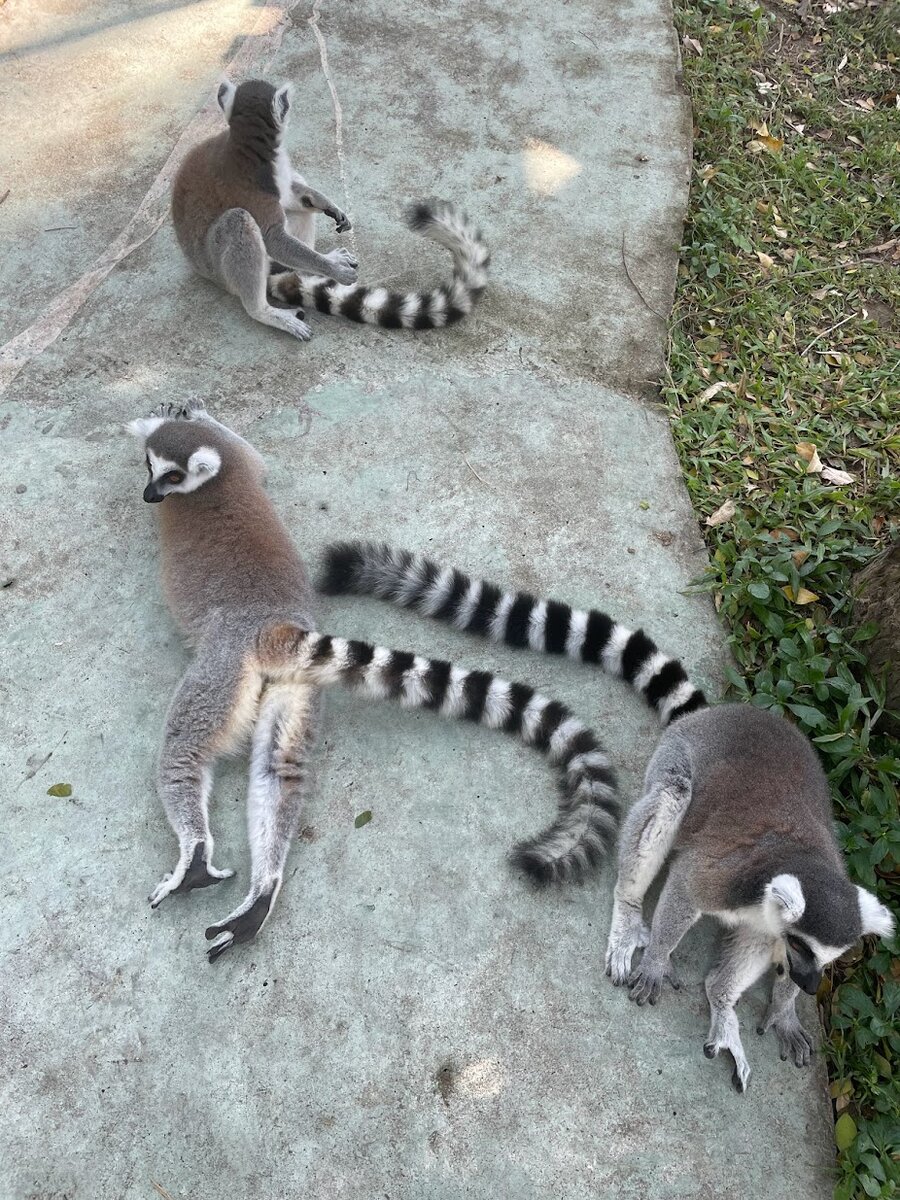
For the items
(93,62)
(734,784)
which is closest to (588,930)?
(734,784)

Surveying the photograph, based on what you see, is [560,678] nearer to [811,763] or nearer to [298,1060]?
[811,763]

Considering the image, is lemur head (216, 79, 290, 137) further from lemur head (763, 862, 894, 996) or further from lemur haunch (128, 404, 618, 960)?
lemur head (763, 862, 894, 996)

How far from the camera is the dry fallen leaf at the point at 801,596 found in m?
3.71

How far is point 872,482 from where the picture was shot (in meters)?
4.33

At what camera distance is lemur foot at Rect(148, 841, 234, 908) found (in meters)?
2.88

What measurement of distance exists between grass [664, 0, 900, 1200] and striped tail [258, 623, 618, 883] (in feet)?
2.56

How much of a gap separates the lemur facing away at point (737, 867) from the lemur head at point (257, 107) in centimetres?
342

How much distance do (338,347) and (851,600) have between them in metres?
2.78

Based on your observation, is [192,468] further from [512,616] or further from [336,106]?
[336,106]

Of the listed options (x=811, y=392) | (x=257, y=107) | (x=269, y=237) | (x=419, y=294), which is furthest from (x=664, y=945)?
(x=257, y=107)

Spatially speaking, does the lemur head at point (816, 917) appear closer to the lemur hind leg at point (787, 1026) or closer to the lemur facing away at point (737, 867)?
the lemur facing away at point (737, 867)

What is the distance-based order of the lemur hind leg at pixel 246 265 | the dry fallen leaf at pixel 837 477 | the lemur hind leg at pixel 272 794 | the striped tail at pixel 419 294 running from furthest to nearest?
1. the striped tail at pixel 419 294
2. the lemur hind leg at pixel 246 265
3. the dry fallen leaf at pixel 837 477
4. the lemur hind leg at pixel 272 794

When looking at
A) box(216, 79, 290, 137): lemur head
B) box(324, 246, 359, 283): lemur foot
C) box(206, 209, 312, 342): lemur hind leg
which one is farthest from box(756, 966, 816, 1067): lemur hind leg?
box(216, 79, 290, 137): lemur head

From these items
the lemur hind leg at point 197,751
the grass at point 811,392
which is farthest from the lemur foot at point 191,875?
the grass at point 811,392
